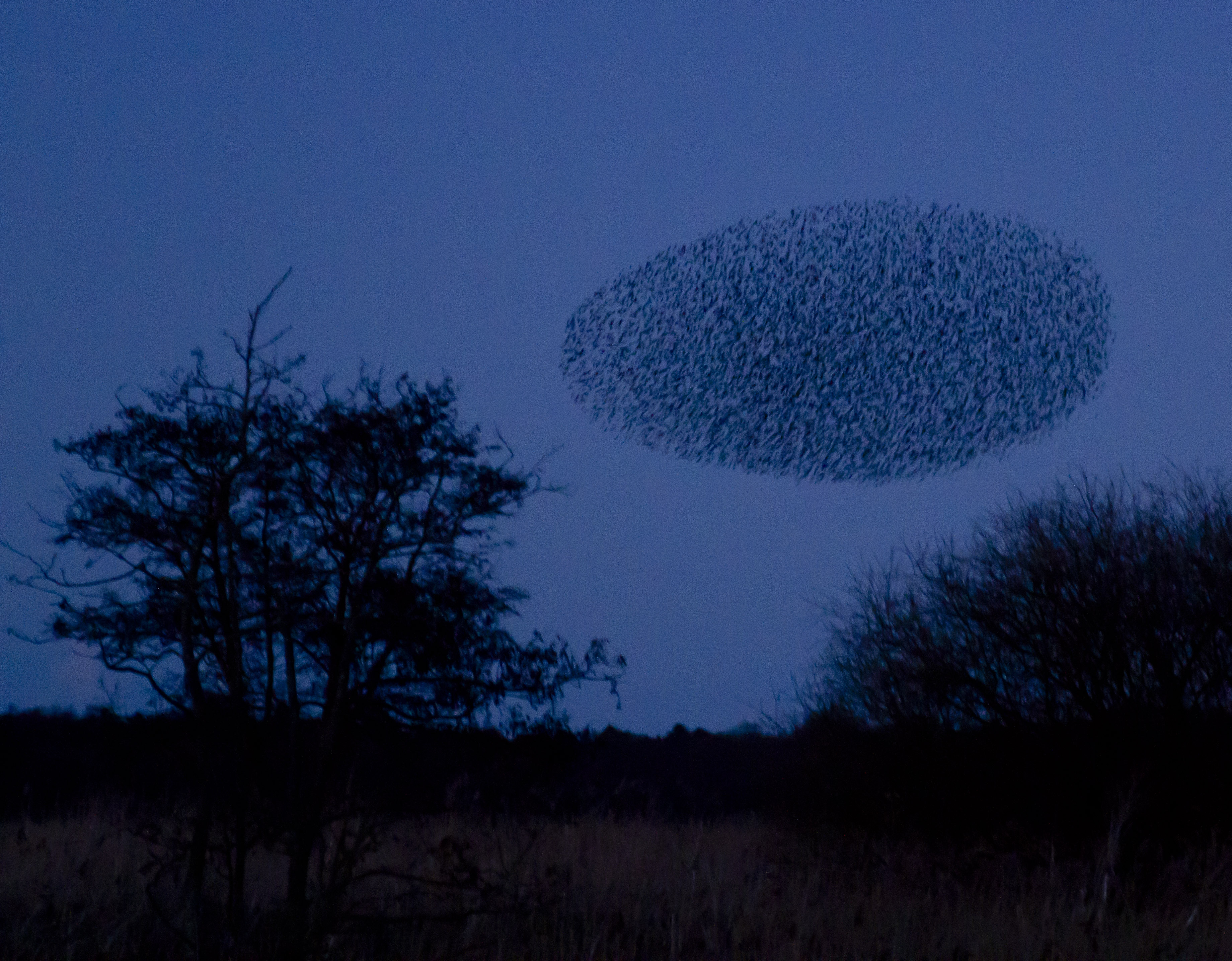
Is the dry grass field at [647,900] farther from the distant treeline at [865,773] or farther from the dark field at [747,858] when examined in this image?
the distant treeline at [865,773]

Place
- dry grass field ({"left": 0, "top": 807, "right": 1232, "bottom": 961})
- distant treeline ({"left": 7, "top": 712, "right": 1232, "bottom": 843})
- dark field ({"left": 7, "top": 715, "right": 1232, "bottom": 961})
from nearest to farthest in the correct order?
dry grass field ({"left": 0, "top": 807, "right": 1232, "bottom": 961}) < dark field ({"left": 7, "top": 715, "right": 1232, "bottom": 961}) < distant treeline ({"left": 7, "top": 712, "right": 1232, "bottom": 843})

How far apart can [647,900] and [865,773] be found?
19.6 ft

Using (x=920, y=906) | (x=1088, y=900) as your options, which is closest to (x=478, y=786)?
(x=920, y=906)

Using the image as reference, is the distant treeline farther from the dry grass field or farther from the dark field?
the dry grass field

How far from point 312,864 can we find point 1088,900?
7080 mm

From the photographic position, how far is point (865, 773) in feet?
49.5

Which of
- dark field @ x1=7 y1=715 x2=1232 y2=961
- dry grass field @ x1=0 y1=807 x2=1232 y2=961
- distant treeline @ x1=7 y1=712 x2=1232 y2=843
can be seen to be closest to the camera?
dry grass field @ x1=0 y1=807 x2=1232 y2=961

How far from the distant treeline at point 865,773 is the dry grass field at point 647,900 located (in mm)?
423

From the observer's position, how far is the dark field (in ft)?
25.2

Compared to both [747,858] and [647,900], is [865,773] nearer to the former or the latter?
[747,858]

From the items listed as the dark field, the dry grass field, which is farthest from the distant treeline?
the dry grass field

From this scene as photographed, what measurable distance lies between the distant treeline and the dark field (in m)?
0.03

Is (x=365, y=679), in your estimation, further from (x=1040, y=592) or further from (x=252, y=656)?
(x=1040, y=592)

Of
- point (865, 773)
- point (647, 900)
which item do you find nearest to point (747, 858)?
point (865, 773)
